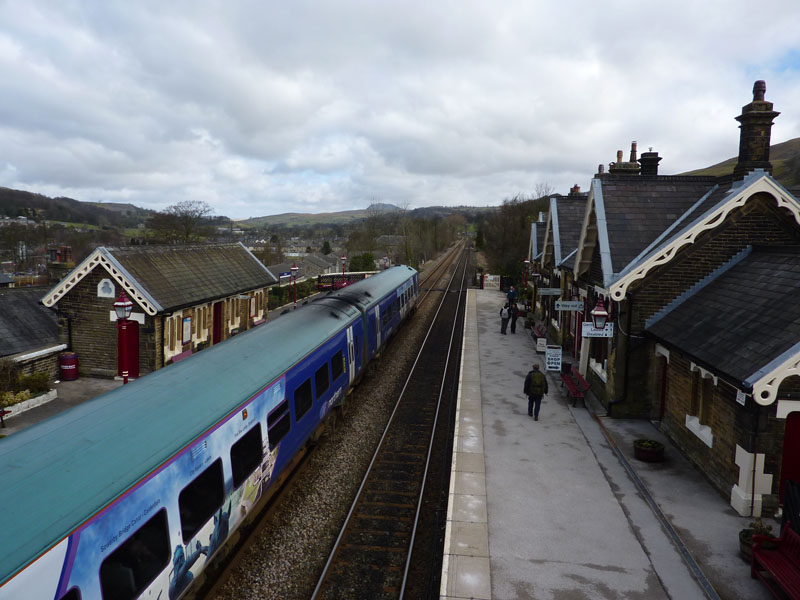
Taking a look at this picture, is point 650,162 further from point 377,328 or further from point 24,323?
point 24,323

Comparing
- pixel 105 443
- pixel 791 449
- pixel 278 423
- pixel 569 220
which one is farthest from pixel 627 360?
pixel 569 220

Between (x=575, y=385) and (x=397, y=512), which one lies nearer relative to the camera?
(x=397, y=512)

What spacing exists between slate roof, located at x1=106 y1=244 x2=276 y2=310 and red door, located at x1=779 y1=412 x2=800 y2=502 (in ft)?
54.6

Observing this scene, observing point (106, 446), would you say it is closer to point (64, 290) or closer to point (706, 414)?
point (706, 414)

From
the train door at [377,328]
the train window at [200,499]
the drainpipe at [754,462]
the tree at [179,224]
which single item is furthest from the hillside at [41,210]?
the drainpipe at [754,462]

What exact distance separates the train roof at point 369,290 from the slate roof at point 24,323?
1035 cm

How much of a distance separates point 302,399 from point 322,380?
1406mm

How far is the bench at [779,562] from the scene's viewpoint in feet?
21.7

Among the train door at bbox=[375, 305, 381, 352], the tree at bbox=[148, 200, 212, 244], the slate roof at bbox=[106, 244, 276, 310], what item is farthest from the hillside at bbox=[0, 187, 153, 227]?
the train door at bbox=[375, 305, 381, 352]

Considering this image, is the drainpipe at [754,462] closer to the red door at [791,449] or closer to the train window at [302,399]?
the red door at [791,449]

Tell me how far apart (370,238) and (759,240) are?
6053 cm

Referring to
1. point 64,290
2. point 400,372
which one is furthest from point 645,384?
point 64,290

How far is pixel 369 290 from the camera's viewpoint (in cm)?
1997

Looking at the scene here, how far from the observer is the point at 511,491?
10.2 metres
